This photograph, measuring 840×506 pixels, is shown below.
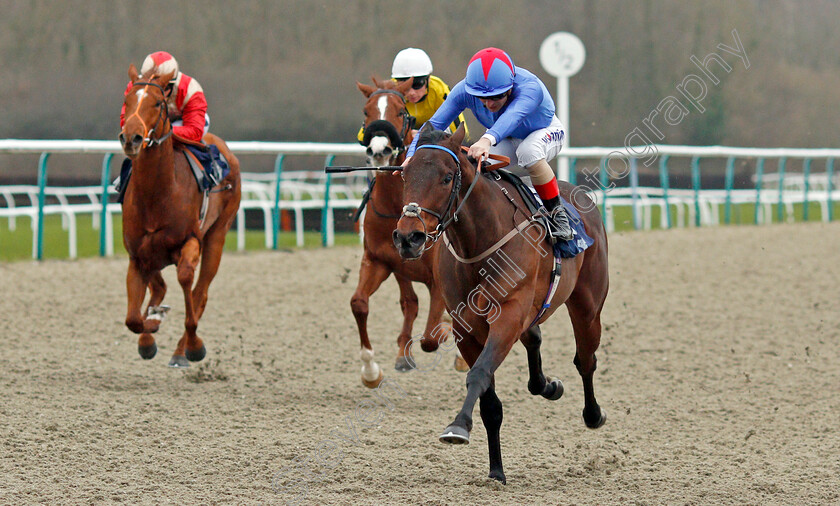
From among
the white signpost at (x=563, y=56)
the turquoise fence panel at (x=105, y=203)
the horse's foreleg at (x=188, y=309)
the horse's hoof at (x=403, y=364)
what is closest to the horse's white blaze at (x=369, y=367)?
the horse's hoof at (x=403, y=364)

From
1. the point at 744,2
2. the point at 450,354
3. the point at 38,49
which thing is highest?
the point at 744,2

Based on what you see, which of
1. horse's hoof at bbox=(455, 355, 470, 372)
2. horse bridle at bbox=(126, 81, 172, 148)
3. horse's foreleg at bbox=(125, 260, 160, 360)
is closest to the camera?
horse bridle at bbox=(126, 81, 172, 148)

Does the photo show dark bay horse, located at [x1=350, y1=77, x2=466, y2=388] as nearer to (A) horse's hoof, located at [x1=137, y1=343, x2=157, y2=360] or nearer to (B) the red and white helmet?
(B) the red and white helmet

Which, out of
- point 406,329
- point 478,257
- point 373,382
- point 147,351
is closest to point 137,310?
point 147,351

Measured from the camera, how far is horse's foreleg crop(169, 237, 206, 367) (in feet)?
18.5

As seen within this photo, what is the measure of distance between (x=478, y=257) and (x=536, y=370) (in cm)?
110

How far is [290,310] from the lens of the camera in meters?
8.22

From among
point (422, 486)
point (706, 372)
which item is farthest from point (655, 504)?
point (706, 372)

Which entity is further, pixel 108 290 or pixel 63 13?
pixel 63 13

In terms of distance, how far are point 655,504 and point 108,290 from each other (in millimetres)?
5852

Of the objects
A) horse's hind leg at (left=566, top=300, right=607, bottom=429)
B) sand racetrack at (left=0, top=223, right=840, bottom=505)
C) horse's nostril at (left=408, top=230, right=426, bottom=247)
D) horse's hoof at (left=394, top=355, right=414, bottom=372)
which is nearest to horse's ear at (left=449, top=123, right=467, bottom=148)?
horse's nostril at (left=408, top=230, right=426, bottom=247)

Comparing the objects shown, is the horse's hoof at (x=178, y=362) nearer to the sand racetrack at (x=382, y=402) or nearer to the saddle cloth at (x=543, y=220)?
the sand racetrack at (x=382, y=402)

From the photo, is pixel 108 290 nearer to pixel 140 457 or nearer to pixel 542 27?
pixel 140 457

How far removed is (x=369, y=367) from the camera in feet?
18.7
